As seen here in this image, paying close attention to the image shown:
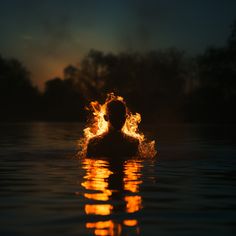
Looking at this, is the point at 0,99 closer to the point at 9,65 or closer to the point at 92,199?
the point at 9,65

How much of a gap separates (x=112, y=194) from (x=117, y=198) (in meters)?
0.51

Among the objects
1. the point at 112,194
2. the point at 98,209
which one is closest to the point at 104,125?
the point at 112,194

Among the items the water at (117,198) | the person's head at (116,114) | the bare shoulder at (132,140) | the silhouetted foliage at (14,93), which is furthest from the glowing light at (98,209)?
the silhouetted foliage at (14,93)

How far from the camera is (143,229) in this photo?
749cm

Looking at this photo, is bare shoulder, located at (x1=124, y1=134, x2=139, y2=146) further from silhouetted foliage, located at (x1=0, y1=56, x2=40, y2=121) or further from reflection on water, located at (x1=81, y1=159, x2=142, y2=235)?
silhouetted foliage, located at (x1=0, y1=56, x2=40, y2=121)

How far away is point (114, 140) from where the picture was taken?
1712 cm

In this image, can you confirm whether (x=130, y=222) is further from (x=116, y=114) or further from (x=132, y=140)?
(x=132, y=140)

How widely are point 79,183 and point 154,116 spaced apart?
124 meters

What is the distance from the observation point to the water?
7.64 m

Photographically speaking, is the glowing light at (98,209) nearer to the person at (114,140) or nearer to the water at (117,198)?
the water at (117,198)

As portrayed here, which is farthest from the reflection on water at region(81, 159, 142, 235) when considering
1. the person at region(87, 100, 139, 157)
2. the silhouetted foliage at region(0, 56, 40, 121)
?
the silhouetted foliage at region(0, 56, 40, 121)

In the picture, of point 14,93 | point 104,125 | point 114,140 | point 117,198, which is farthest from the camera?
point 14,93

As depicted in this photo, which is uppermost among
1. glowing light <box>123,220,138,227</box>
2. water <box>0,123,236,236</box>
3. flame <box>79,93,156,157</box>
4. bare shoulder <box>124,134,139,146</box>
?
flame <box>79,93,156,157</box>

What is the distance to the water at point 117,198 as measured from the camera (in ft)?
25.1
